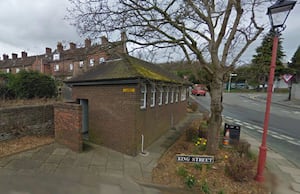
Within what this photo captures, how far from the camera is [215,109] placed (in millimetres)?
6090

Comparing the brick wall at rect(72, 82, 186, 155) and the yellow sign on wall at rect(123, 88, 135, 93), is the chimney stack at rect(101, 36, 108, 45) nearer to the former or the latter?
the brick wall at rect(72, 82, 186, 155)

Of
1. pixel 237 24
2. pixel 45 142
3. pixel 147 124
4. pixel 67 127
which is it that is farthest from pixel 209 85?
pixel 45 142

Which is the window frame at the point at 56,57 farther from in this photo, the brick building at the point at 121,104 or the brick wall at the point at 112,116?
the brick wall at the point at 112,116

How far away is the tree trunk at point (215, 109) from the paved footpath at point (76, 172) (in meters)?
2.04

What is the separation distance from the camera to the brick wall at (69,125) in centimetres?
668

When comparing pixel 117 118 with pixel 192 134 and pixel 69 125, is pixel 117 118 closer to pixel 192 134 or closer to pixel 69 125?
pixel 69 125

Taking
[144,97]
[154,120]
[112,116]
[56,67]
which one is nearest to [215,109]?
[144,97]

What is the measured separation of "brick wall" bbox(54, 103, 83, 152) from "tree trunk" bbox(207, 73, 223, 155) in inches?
186

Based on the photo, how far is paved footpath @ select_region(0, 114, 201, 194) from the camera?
429 cm

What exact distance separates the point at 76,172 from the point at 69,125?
7.76 ft

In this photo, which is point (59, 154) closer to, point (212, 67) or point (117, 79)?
point (117, 79)

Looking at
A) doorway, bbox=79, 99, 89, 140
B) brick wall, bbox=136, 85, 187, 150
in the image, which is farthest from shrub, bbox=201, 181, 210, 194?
doorway, bbox=79, 99, 89, 140

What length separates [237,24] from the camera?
5.80 meters

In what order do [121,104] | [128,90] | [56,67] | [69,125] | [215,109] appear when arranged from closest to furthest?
[215,109] < [128,90] < [121,104] < [69,125] < [56,67]
